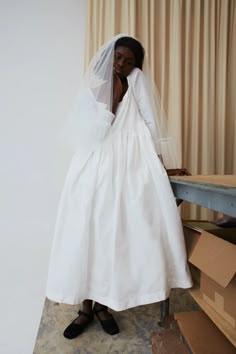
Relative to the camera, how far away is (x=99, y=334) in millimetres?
990

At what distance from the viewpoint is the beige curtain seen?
1.53m

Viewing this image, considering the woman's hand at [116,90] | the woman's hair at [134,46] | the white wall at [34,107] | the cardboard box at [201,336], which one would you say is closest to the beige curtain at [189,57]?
the white wall at [34,107]

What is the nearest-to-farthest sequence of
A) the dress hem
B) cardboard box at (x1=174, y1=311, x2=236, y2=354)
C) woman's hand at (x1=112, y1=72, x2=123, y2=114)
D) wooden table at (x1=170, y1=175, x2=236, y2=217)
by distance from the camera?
wooden table at (x1=170, y1=175, x2=236, y2=217), cardboard box at (x1=174, y1=311, x2=236, y2=354), the dress hem, woman's hand at (x1=112, y1=72, x2=123, y2=114)

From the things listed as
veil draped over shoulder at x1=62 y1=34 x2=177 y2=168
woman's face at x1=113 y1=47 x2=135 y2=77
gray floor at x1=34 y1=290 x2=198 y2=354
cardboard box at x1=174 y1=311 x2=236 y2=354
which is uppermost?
woman's face at x1=113 y1=47 x2=135 y2=77

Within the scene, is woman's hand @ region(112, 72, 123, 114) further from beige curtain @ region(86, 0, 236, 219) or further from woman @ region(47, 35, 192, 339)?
beige curtain @ region(86, 0, 236, 219)

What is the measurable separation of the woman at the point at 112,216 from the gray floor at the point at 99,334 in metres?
0.04

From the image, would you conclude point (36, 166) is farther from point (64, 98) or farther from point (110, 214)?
point (110, 214)

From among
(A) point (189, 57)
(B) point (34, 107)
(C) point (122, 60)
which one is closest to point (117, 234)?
(C) point (122, 60)

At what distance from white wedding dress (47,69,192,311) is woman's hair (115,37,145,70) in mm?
429

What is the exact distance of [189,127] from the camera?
1.65 meters

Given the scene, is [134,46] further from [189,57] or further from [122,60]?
[189,57]

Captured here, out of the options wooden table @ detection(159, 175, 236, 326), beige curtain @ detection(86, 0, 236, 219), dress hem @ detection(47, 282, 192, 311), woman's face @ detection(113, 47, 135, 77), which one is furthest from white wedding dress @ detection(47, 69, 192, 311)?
beige curtain @ detection(86, 0, 236, 219)

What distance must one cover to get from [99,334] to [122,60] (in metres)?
1.15

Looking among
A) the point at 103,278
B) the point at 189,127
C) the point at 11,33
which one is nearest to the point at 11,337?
the point at 103,278
